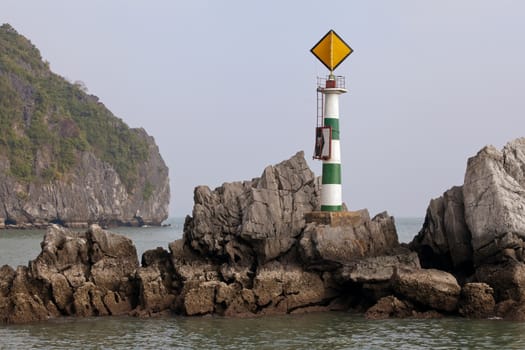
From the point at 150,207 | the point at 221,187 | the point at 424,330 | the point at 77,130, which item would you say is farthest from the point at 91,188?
the point at 424,330

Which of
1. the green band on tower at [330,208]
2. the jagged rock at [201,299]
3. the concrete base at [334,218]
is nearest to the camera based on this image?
the jagged rock at [201,299]

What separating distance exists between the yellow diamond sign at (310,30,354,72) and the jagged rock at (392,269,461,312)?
28.0 feet

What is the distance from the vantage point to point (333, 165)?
1147 inches

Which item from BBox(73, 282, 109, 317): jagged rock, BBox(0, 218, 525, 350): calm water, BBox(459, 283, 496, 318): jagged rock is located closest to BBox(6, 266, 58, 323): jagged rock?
BBox(0, 218, 525, 350): calm water

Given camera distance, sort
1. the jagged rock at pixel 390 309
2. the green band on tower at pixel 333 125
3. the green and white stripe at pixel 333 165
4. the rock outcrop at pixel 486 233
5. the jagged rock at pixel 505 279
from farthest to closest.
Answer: the green band on tower at pixel 333 125
the green and white stripe at pixel 333 165
the jagged rock at pixel 390 309
the rock outcrop at pixel 486 233
the jagged rock at pixel 505 279

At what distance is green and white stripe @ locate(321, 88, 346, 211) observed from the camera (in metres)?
28.7

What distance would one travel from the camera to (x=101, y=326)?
24.0m

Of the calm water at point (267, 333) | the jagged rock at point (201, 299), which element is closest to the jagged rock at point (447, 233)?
the calm water at point (267, 333)

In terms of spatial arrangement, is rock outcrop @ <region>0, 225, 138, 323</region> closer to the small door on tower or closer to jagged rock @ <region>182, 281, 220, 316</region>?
jagged rock @ <region>182, 281, 220, 316</region>

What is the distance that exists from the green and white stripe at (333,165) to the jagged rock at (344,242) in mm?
1396

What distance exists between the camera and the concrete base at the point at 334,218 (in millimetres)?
27734

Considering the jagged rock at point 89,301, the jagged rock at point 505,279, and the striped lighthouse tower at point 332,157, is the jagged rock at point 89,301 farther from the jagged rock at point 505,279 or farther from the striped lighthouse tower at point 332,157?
the jagged rock at point 505,279

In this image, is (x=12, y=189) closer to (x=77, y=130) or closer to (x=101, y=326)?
(x=77, y=130)

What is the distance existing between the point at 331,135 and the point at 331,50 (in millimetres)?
2924
